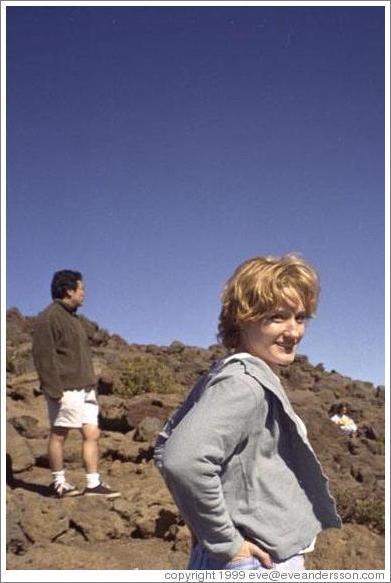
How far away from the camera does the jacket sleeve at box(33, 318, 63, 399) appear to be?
17.3ft

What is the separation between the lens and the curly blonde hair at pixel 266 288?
6.22 ft

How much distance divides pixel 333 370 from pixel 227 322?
21.7 m

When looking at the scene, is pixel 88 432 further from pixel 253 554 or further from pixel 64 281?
pixel 253 554

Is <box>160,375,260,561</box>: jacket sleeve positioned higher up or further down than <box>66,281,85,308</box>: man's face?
further down

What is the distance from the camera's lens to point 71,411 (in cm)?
525

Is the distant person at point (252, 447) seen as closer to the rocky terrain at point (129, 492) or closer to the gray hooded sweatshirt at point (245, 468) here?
the gray hooded sweatshirt at point (245, 468)

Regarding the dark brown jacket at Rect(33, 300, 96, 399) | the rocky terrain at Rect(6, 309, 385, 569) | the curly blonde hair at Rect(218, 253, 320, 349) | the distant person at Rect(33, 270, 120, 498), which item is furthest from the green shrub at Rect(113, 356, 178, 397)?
the curly blonde hair at Rect(218, 253, 320, 349)

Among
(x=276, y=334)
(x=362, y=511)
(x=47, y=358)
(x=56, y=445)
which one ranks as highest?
(x=47, y=358)

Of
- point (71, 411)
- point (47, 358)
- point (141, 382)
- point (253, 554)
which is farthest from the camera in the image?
point (141, 382)

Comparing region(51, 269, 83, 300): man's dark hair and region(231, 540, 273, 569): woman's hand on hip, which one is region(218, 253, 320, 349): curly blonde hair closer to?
region(231, 540, 273, 569): woman's hand on hip

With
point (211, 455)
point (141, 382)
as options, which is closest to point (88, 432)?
point (211, 455)

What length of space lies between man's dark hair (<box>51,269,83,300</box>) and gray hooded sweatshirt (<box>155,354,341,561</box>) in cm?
369

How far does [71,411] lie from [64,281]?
0.91m

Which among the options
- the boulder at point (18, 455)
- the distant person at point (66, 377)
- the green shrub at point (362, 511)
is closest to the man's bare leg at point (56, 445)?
the distant person at point (66, 377)
